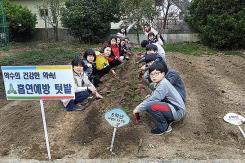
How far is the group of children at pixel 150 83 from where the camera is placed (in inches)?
255

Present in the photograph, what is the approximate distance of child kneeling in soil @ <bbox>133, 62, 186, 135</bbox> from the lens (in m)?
6.45

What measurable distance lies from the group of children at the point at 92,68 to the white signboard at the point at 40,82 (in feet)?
5.21

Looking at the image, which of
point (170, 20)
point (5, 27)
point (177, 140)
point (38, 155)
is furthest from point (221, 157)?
point (170, 20)

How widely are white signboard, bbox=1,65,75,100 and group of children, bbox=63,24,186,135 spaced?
1116mm

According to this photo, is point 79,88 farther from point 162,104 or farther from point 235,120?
point 235,120

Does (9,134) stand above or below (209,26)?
below

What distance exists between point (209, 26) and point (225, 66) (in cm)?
349

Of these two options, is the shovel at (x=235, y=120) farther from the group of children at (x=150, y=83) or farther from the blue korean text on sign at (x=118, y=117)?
the blue korean text on sign at (x=118, y=117)

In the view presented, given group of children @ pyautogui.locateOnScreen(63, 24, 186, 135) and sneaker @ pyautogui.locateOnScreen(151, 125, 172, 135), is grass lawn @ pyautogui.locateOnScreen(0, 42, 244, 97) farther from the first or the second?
sneaker @ pyautogui.locateOnScreen(151, 125, 172, 135)

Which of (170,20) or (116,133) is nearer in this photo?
(116,133)

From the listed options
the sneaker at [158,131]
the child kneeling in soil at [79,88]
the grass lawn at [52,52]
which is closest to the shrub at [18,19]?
the grass lawn at [52,52]

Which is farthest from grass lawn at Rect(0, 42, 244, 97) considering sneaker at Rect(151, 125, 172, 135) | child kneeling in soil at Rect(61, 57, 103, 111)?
sneaker at Rect(151, 125, 172, 135)

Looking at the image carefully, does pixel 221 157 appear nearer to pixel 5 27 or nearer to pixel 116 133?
pixel 116 133

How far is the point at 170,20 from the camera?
20234 millimetres
